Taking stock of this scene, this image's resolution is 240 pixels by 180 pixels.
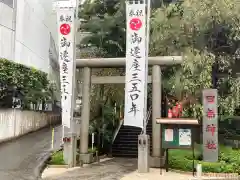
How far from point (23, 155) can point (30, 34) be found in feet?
51.0

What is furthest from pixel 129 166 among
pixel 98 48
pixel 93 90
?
pixel 98 48

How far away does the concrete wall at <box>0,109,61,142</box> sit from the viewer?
20.8 m

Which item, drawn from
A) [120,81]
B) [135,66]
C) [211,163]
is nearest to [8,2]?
[120,81]

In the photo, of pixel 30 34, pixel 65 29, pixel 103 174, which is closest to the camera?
pixel 103 174

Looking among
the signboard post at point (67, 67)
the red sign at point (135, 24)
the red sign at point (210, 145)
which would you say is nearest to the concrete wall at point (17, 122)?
the signboard post at point (67, 67)

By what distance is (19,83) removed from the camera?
73.0 ft

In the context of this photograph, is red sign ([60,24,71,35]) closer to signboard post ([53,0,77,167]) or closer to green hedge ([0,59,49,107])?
signboard post ([53,0,77,167])

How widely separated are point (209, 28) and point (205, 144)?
622 cm

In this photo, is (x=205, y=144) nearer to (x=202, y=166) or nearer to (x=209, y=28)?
(x=202, y=166)

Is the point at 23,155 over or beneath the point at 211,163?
beneath

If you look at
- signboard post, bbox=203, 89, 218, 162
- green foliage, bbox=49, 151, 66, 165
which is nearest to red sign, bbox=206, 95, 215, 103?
signboard post, bbox=203, 89, 218, 162

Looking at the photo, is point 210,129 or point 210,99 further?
point 210,99

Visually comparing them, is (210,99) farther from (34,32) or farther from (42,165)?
(34,32)

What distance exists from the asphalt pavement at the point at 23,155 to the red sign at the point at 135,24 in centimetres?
745
